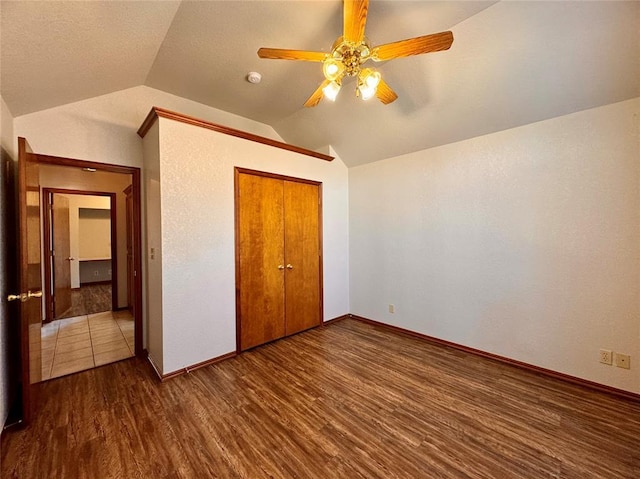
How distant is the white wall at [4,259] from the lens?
176cm

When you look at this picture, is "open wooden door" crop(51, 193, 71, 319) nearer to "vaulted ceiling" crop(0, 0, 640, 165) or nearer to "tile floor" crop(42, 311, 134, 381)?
"tile floor" crop(42, 311, 134, 381)

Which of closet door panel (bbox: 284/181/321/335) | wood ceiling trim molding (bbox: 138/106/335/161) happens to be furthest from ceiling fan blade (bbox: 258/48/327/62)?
closet door panel (bbox: 284/181/321/335)

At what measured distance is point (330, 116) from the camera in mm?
3332

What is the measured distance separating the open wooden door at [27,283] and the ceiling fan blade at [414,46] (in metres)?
2.51

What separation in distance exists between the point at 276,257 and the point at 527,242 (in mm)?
2678

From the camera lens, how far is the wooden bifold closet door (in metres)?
2.91

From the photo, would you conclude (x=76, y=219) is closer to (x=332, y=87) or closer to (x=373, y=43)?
(x=332, y=87)

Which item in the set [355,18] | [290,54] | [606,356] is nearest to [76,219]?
[290,54]

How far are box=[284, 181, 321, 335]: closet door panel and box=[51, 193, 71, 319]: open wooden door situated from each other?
12.5 ft

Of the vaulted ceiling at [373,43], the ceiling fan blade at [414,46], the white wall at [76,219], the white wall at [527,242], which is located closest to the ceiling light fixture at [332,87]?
the ceiling fan blade at [414,46]

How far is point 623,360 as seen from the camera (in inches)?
82.3

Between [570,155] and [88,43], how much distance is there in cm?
388

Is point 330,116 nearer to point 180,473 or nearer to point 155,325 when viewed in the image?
point 155,325

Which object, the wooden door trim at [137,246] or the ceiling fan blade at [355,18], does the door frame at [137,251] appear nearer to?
the wooden door trim at [137,246]
